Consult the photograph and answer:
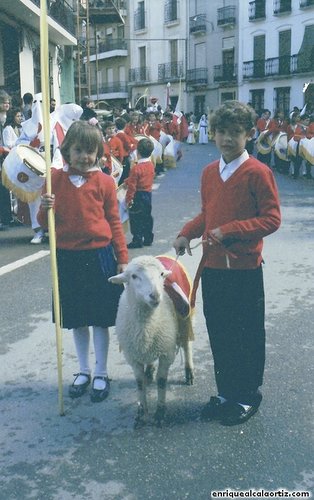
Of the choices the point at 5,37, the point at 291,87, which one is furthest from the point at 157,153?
the point at 291,87

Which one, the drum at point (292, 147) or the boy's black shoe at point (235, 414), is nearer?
the boy's black shoe at point (235, 414)

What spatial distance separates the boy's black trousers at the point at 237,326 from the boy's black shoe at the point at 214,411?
65mm

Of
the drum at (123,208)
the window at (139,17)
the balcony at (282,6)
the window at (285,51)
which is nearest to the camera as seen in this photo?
the drum at (123,208)

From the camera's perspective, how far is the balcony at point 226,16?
47.5 metres

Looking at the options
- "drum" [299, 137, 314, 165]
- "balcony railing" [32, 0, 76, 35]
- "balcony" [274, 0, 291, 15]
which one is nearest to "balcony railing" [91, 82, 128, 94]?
"balcony" [274, 0, 291, 15]

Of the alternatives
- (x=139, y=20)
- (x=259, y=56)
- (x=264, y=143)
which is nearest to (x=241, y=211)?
(x=264, y=143)

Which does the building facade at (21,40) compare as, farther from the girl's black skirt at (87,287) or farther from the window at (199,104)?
the window at (199,104)

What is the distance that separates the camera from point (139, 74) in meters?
58.2

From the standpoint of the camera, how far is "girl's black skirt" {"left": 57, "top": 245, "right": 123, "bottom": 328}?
4.05 meters

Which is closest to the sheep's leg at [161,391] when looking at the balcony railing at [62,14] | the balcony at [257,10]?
the balcony railing at [62,14]

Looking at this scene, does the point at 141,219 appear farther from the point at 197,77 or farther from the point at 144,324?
the point at 197,77

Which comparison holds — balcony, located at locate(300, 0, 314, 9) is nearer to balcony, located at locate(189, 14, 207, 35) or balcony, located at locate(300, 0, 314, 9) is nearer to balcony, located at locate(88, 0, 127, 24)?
balcony, located at locate(189, 14, 207, 35)

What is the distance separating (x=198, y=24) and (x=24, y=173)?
45.9 m

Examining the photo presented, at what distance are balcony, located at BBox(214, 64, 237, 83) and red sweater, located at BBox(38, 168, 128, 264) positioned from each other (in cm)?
4603
